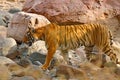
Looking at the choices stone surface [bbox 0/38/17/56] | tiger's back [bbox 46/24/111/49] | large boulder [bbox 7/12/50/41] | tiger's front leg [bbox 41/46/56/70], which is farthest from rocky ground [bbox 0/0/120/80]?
tiger's back [bbox 46/24/111/49]

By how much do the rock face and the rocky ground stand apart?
1.06 ft

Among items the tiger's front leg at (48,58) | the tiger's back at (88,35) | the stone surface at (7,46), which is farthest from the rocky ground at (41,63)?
the tiger's back at (88,35)

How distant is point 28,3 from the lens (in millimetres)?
11531

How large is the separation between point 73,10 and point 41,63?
303 centimetres

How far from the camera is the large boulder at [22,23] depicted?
381 inches

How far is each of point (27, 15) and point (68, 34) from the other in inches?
79.4

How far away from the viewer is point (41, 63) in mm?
8266

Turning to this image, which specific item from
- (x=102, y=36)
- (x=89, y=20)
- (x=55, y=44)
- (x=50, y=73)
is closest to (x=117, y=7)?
(x=89, y=20)

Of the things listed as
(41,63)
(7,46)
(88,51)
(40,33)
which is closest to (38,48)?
(7,46)

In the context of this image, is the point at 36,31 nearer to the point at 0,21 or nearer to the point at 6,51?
the point at 6,51

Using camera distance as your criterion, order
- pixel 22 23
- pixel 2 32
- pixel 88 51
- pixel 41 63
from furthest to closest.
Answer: pixel 2 32 → pixel 22 23 → pixel 88 51 → pixel 41 63

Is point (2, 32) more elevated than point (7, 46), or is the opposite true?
point (2, 32)

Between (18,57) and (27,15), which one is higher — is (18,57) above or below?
below

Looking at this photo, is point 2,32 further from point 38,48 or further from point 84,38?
point 84,38
